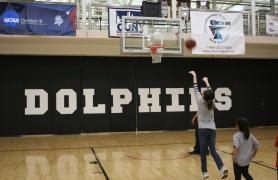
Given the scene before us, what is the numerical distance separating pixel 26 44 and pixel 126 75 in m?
4.03

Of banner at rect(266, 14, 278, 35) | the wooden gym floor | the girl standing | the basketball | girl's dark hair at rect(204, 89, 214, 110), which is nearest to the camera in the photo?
the girl standing

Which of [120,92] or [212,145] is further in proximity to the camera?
[120,92]

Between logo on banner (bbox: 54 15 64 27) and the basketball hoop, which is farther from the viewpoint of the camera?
logo on banner (bbox: 54 15 64 27)

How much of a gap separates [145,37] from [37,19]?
3.55 m

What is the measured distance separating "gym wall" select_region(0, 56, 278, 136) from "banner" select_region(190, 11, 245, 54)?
9.72 feet

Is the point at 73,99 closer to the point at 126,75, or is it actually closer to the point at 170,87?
the point at 126,75

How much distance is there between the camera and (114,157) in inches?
364

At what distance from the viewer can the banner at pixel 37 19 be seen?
37.8 ft

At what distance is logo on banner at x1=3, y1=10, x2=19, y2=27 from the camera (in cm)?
1151

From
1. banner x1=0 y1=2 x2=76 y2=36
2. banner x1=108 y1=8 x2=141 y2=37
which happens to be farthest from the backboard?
banner x1=0 y1=2 x2=76 y2=36

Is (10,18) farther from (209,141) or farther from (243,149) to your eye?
(243,149)

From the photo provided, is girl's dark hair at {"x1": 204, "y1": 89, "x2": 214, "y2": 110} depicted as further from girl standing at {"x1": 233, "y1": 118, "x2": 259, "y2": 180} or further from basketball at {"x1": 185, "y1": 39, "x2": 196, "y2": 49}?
basketball at {"x1": 185, "y1": 39, "x2": 196, "y2": 49}

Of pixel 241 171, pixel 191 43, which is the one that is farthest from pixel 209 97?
pixel 191 43

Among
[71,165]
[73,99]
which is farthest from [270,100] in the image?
[71,165]
